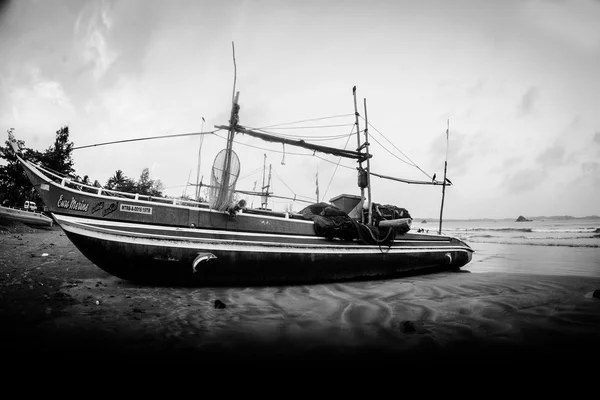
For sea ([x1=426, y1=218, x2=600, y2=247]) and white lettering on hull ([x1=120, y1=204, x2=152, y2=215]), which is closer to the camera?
white lettering on hull ([x1=120, y1=204, x2=152, y2=215])

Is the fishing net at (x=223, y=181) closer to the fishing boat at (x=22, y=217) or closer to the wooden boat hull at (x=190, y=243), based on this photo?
the wooden boat hull at (x=190, y=243)

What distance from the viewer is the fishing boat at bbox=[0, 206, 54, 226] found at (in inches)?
856

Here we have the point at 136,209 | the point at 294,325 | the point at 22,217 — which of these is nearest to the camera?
the point at 294,325

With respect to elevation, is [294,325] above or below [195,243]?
below

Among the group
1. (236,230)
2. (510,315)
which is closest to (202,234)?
(236,230)

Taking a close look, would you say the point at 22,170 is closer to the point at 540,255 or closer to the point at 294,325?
the point at 294,325

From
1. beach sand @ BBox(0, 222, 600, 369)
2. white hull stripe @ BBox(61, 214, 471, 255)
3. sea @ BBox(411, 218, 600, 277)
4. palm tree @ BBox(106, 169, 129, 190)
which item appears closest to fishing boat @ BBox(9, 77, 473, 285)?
white hull stripe @ BBox(61, 214, 471, 255)

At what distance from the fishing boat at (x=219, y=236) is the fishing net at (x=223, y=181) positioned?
3 centimetres

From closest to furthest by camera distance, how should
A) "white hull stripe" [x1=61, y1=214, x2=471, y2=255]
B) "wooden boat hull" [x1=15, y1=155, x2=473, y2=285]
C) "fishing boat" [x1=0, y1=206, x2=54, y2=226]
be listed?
1. "white hull stripe" [x1=61, y1=214, x2=471, y2=255]
2. "wooden boat hull" [x1=15, y1=155, x2=473, y2=285]
3. "fishing boat" [x1=0, y1=206, x2=54, y2=226]

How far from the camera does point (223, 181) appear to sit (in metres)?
7.38

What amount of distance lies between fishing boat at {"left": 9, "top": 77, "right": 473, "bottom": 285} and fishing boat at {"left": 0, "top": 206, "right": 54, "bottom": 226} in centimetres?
2403

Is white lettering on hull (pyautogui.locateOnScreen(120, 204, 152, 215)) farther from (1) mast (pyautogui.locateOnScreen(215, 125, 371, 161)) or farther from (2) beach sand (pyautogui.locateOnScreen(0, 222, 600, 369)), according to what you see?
(1) mast (pyautogui.locateOnScreen(215, 125, 371, 161))

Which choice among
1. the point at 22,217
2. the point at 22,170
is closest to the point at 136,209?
the point at 22,217

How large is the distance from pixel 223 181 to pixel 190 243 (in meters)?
2.02
